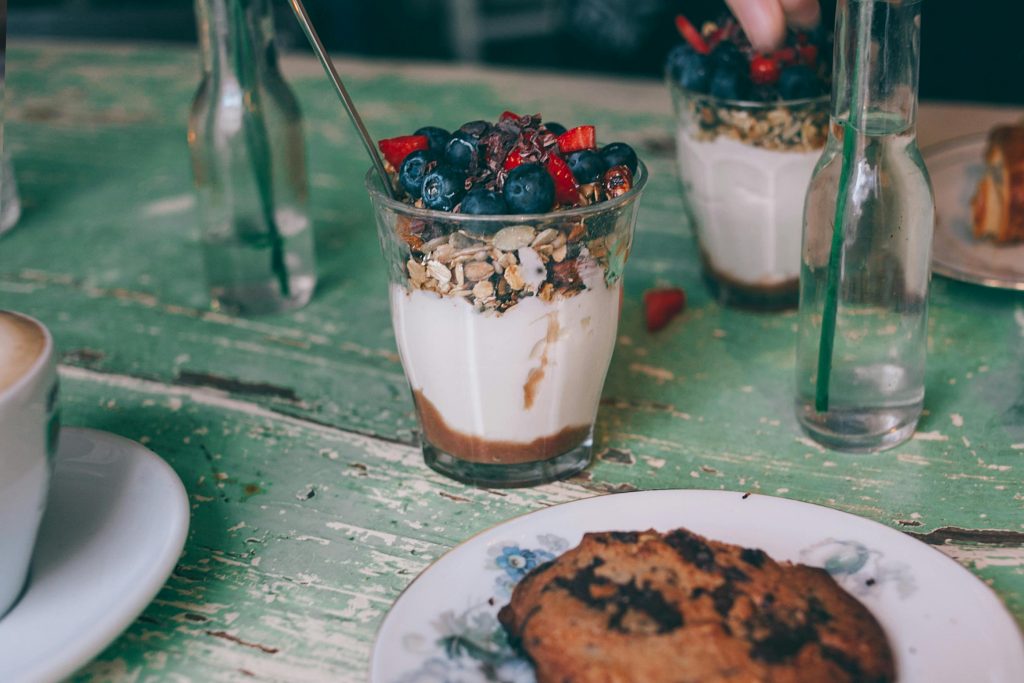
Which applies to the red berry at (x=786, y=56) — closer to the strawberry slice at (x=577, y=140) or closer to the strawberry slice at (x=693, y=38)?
the strawberry slice at (x=693, y=38)

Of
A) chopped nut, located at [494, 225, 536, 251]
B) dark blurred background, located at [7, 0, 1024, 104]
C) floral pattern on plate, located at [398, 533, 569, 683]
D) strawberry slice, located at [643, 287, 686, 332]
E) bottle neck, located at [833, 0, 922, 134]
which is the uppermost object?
bottle neck, located at [833, 0, 922, 134]

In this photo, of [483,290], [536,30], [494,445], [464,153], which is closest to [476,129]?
[464,153]

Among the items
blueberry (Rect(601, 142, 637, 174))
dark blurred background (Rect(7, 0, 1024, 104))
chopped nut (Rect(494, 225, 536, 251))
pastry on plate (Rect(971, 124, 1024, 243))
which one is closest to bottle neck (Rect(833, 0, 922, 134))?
blueberry (Rect(601, 142, 637, 174))

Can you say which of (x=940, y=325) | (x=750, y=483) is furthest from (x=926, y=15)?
(x=750, y=483)

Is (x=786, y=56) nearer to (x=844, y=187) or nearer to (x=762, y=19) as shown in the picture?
(x=762, y=19)

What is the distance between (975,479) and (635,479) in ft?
0.84

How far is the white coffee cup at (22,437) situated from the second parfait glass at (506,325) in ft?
0.82

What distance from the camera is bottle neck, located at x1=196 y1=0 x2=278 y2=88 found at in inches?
41.2

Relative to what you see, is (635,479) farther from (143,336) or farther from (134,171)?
(134,171)

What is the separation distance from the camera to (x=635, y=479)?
0.82 metres

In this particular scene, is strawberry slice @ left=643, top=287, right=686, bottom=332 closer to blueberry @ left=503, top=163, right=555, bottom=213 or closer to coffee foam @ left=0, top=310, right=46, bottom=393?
blueberry @ left=503, top=163, right=555, bottom=213

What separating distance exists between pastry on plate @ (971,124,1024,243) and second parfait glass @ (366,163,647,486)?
1.67 feet

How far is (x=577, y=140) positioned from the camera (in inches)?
30.5

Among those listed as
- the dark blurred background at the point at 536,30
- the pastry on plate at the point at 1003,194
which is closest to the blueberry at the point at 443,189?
the pastry on plate at the point at 1003,194
